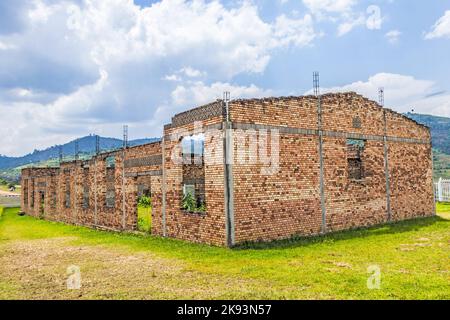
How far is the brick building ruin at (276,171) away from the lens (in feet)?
38.7

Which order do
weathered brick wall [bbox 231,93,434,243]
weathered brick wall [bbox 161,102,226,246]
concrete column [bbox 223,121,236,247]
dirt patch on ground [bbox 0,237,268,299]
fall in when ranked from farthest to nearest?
weathered brick wall [bbox 231,93,434,243] → weathered brick wall [bbox 161,102,226,246] → concrete column [bbox 223,121,236,247] → dirt patch on ground [bbox 0,237,268,299]

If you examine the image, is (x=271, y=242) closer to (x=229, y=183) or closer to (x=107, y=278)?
(x=229, y=183)

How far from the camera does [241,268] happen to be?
8969 millimetres

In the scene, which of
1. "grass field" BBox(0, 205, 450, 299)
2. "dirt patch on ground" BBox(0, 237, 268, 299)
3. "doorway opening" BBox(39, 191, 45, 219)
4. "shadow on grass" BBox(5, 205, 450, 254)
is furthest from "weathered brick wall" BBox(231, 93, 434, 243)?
"doorway opening" BBox(39, 191, 45, 219)

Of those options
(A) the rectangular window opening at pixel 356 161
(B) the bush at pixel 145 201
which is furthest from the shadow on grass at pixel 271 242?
(B) the bush at pixel 145 201

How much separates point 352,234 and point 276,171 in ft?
12.2

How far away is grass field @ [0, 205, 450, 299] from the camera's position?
716 centimetres

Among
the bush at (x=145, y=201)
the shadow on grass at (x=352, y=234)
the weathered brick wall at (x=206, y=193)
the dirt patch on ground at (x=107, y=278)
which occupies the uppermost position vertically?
the weathered brick wall at (x=206, y=193)

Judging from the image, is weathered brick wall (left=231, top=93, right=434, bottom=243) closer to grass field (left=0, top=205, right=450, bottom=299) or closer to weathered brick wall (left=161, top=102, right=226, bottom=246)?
weathered brick wall (left=161, top=102, right=226, bottom=246)

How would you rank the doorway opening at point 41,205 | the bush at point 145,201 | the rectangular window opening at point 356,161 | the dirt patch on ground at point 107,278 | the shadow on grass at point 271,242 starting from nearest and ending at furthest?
the dirt patch on ground at point 107,278, the shadow on grass at point 271,242, the rectangular window opening at point 356,161, the doorway opening at point 41,205, the bush at point 145,201

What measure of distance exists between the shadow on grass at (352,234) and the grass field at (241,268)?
6 centimetres

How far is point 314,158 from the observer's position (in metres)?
13.7

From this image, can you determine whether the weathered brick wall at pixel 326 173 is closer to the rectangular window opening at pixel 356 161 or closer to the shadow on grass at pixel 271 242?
the rectangular window opening at pixel 356 161

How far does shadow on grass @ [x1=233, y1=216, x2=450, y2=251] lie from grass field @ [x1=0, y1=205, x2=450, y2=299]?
0.06m
